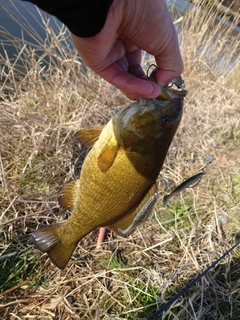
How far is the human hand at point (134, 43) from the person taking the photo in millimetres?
1092

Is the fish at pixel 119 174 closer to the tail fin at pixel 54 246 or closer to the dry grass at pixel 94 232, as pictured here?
the tail fin at pixel 54 246

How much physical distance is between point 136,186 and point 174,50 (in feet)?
2.41

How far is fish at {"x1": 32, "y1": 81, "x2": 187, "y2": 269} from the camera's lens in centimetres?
150

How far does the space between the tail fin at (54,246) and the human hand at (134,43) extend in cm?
99

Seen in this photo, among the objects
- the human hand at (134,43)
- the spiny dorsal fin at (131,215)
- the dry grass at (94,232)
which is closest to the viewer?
the human hand at (134,43)

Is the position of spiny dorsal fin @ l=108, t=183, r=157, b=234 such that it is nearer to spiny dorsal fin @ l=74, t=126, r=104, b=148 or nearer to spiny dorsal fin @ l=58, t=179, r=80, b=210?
spiny dorsal fin @ l=58, t=179, r=80, b=210

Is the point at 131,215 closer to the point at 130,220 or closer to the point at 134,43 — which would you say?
the point at 130,220

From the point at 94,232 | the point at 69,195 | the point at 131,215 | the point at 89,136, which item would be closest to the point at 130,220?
the point at 131,215

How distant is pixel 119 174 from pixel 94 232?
1.14 meters

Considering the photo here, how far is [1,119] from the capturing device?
270 centimetres

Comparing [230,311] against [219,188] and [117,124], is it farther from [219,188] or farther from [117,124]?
[117,124]

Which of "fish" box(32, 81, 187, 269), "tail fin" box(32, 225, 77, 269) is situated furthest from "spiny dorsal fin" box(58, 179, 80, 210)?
"tail fin" box(32, 225, 77, 269)

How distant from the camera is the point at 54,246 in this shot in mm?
1807

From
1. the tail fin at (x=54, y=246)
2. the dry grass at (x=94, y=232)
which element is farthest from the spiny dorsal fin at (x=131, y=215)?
the dry grass at (x=94, y=232)
